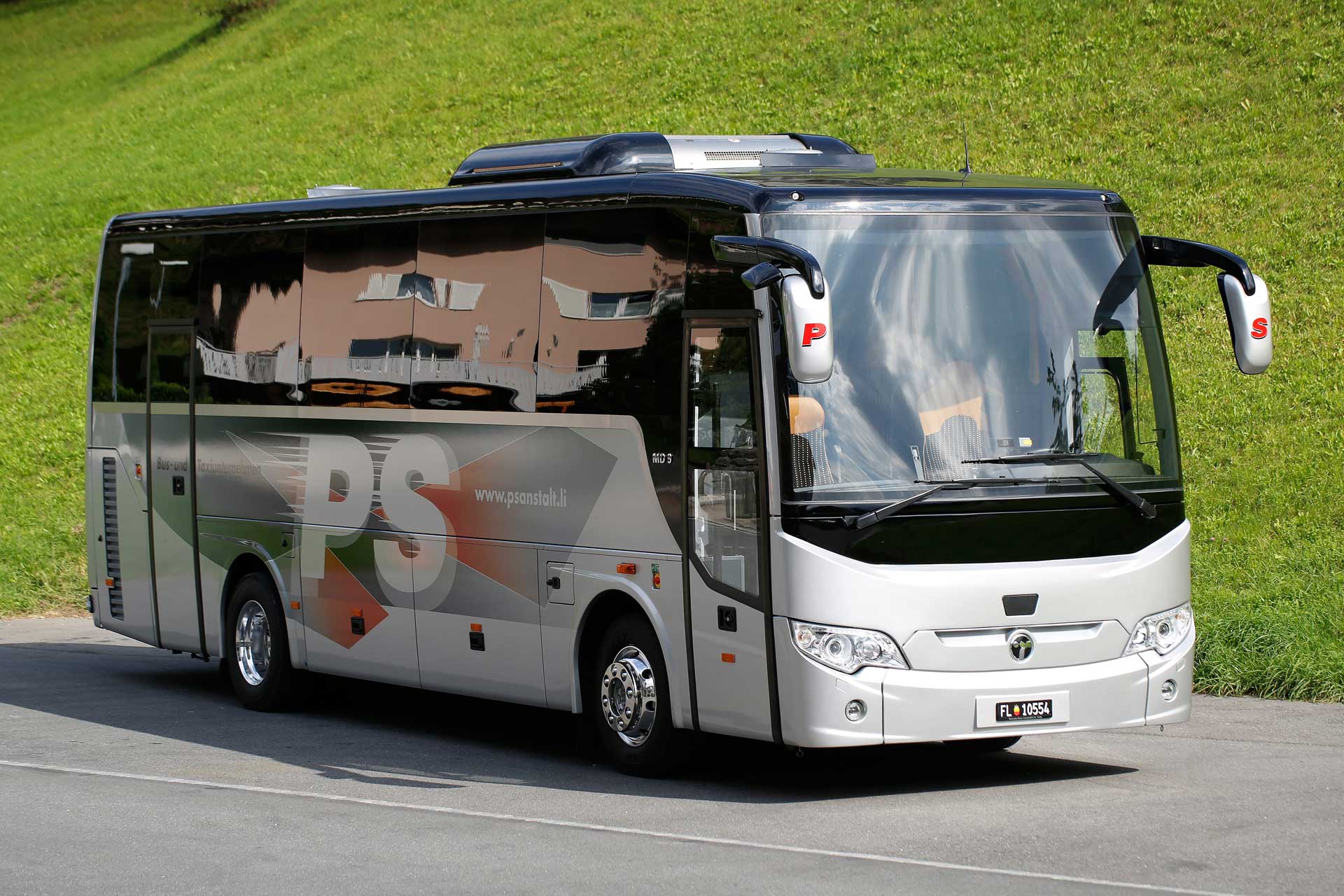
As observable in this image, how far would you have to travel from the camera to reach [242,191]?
114ft

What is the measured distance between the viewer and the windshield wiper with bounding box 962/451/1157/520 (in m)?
9.20

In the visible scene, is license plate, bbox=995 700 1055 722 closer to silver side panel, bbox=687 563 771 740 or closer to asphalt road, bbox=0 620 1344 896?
asphalt road, bbox=0 620 1344 896

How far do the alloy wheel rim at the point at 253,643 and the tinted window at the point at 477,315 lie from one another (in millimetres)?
2941

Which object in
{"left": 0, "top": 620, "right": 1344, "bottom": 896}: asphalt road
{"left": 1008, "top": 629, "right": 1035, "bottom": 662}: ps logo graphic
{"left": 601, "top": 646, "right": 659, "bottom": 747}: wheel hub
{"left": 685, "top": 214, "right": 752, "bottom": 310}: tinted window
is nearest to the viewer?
{"left": 0, "top": 620, "right": 1344, "bottom": 896}: asphalt road

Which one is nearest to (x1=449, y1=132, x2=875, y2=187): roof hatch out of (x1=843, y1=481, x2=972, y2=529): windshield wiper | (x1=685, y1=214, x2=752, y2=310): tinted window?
(x1=685, y1=214, x2=752, y2=310): tinted window

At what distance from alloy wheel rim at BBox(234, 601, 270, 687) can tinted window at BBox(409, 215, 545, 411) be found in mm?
2941

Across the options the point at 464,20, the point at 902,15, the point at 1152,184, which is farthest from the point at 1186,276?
the point at 464,20

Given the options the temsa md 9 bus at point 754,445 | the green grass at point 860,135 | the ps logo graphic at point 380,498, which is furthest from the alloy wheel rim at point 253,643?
the green grass at point 860,135

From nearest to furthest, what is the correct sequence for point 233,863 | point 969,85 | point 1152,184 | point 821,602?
point 233,863 < point 821,602 < point 1152,184 < point 969,85

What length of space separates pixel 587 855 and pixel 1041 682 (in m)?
2.60

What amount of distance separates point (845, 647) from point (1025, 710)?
1.01m

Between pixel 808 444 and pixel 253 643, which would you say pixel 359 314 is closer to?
pixel 253 643

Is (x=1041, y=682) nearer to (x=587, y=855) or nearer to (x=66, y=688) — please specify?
(x=587, y=855)

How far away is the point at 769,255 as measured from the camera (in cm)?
900
